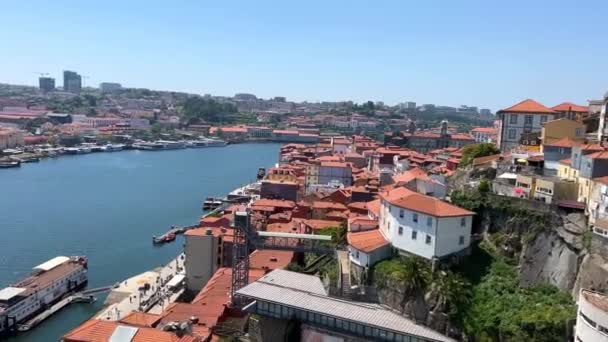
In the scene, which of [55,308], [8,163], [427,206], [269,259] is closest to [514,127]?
[427,206]

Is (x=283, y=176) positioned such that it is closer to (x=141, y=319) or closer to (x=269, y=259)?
(x=269, y=259)

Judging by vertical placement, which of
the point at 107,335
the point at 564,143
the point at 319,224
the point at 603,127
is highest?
the point at 603,127

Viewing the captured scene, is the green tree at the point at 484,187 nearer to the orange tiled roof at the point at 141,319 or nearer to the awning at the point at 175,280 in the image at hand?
the orange tiled roof at the point at 141,319

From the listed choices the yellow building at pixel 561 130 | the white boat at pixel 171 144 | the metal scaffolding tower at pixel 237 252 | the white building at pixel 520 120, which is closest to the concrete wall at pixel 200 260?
the metal scaffolding tower at pixel 237 252

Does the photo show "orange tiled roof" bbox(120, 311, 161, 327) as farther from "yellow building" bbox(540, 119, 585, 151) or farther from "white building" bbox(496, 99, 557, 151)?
"white building" bbox(496, 99, 557, 151)

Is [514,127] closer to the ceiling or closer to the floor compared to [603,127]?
closer to the floor

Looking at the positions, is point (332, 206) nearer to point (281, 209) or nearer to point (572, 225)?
point (281, 209)

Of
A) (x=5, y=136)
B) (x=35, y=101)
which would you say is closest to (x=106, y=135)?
(x=5, y=136)

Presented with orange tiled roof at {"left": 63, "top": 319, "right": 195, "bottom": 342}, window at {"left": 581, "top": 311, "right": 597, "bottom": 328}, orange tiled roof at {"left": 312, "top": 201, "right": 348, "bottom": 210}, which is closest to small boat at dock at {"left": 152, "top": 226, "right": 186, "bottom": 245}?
orange tiled roof at {"left": 312, "top": 201, "right": 348, "bottom": 210}
